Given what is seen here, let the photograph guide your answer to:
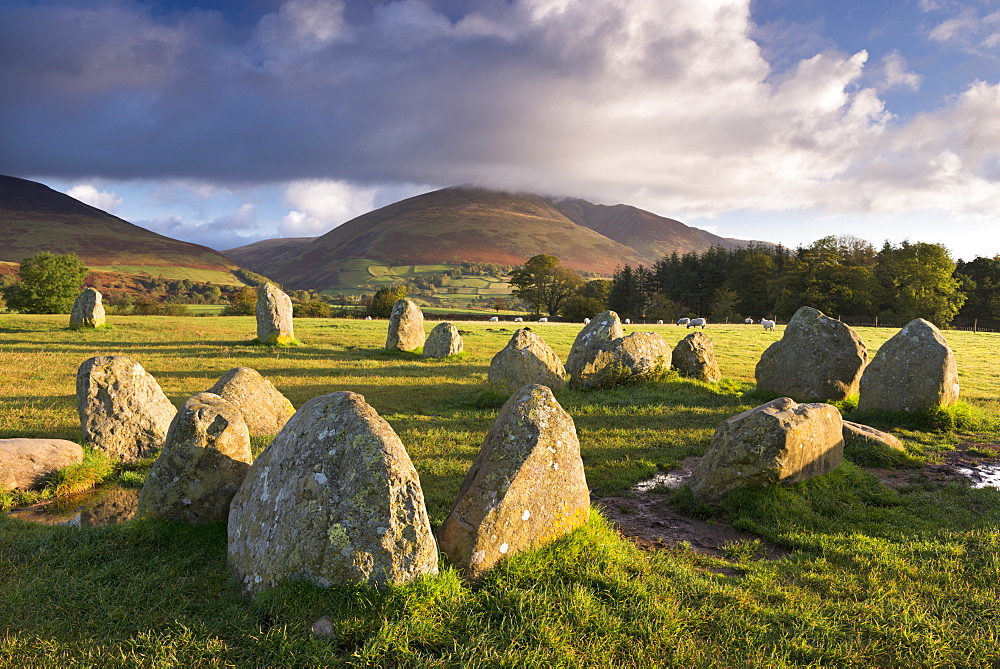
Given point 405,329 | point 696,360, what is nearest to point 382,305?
point 405,329

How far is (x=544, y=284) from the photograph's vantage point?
79.6 m

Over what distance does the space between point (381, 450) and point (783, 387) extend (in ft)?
45.2

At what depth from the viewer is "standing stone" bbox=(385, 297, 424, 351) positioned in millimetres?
23734

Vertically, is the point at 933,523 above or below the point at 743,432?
below

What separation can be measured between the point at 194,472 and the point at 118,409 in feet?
14.6

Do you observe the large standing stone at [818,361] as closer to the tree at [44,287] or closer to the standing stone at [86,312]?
the standing stone at [86,312]

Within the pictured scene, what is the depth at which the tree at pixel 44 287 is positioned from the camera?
3538cm

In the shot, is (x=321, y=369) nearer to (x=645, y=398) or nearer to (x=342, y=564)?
(x=645, y=398)

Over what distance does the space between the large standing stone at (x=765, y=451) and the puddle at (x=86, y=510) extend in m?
8.65

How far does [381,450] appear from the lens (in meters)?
4.74

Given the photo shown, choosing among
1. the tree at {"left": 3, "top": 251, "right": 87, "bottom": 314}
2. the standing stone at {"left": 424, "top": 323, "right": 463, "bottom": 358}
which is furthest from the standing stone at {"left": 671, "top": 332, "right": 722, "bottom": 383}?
the tree at {"left": 3, "top": 251, "right": 87, "bottom": 314}

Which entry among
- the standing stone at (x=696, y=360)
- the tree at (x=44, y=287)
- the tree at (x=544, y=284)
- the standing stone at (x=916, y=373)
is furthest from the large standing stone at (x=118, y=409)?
the tree at (x=544, y=284)

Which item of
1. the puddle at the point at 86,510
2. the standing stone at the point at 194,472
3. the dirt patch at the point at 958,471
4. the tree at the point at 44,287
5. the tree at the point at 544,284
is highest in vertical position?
the tree at the point at 544,284

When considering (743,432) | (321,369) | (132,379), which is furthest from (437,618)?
(321,369)
